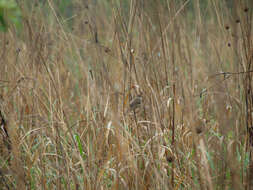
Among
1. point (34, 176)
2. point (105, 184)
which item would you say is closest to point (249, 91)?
point (105, 184)

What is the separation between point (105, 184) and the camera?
137 cm

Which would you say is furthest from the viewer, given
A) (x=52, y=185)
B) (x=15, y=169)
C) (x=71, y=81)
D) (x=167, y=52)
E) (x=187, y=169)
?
(x=71, y=81)

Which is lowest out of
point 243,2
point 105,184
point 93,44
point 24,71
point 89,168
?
point 105,184

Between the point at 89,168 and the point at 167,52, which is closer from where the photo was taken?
the point at 89,168

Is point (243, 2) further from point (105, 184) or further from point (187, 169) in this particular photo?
point (105, 184)

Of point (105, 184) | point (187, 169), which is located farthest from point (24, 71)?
point (187, 169)

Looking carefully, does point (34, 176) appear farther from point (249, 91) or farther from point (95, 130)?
point (249, 91)

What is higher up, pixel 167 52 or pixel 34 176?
pixel 167 52

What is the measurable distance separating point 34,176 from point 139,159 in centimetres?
60

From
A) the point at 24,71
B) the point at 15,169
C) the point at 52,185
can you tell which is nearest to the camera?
the point at 15,169

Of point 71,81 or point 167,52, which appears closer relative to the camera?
point 167,52

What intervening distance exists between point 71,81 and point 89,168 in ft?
4.66

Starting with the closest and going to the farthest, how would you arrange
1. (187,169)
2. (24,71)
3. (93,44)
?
(187,169) → (93,44) → (24,71)

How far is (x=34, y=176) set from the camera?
1.52 m
